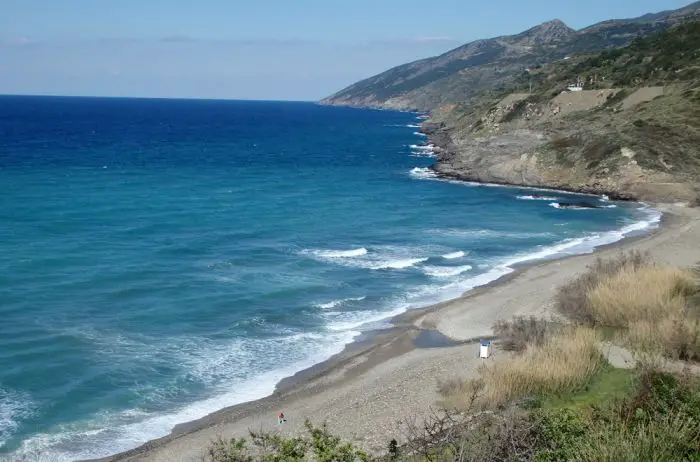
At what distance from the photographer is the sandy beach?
1703 centimetres

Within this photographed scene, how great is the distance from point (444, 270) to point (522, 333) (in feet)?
41.7

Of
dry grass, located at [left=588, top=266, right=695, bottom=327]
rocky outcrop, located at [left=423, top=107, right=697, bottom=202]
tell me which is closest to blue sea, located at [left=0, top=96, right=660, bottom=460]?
rocky outcrop, located at [left=423, top=107, right=697, bottom=202]

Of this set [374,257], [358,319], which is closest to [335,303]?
[358,319]

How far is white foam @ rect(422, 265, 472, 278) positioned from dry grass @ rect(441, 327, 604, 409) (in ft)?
50.4

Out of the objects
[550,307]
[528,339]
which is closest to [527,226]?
[550,307]

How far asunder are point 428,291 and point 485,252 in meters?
9.00

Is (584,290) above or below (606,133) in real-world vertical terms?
below

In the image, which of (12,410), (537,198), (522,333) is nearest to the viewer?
(12,410)

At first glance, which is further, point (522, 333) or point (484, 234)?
point (484, 234)

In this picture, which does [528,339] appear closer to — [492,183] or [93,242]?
[93,242]

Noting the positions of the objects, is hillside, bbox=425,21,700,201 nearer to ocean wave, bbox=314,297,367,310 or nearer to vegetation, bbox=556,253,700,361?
vegetation, bbox=556,253,700,361

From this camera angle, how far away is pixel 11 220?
42.1 meters

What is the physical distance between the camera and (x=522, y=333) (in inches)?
853

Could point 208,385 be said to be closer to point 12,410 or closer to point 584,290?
point 12,410
